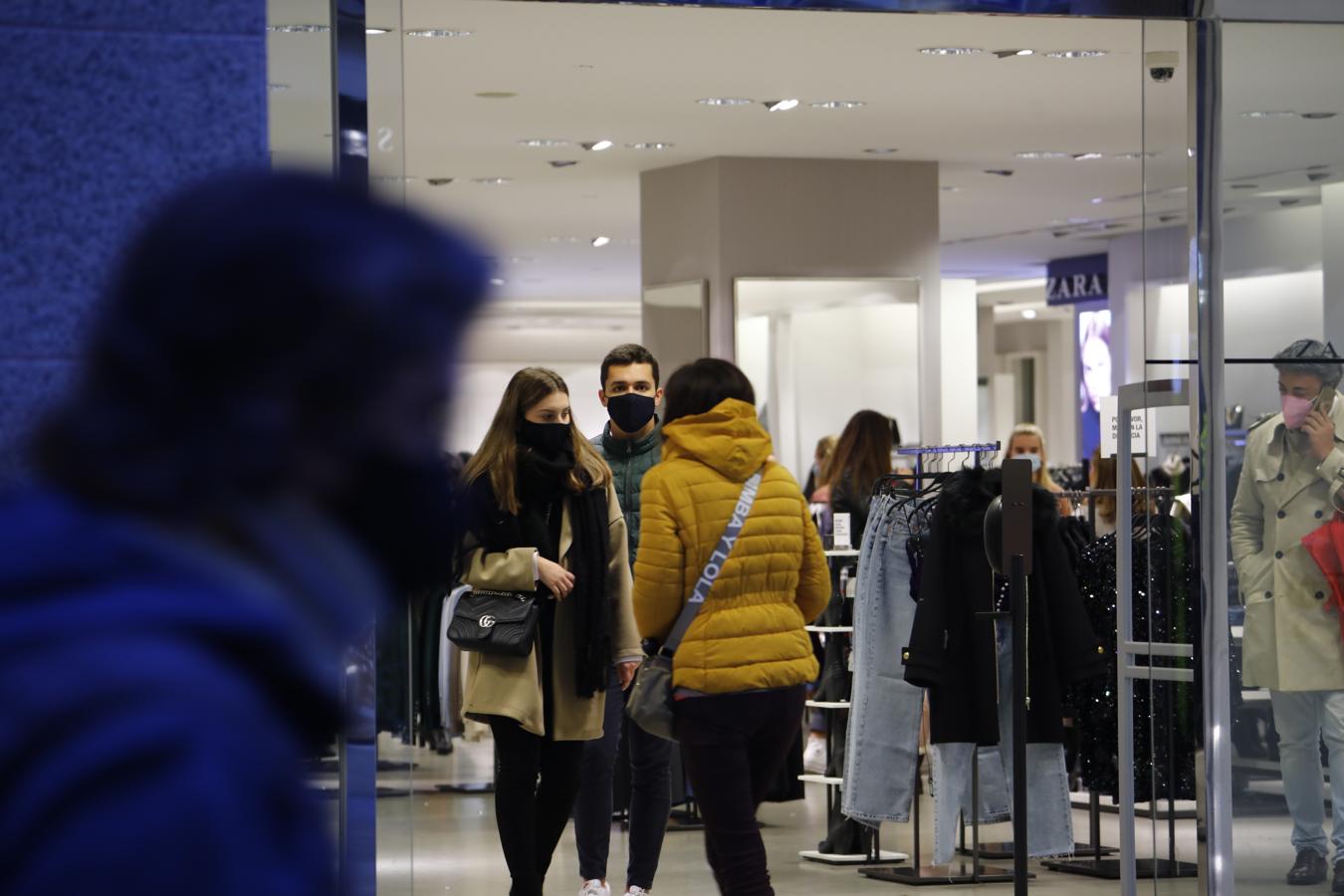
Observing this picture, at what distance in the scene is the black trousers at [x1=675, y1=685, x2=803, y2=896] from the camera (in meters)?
4.05

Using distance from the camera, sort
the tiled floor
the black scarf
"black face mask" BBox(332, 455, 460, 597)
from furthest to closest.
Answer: the black scarf
the tiled floor
"black face mask" BBox(332, 455, 460, 597)

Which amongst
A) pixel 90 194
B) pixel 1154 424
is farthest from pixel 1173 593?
pixel 90 194

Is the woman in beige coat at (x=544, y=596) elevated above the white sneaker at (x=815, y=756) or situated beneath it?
elevated above

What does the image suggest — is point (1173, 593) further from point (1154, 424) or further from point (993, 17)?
point (993, 17)

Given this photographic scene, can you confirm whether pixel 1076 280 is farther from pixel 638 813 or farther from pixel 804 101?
pixel 638 813

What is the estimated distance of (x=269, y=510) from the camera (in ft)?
2.60

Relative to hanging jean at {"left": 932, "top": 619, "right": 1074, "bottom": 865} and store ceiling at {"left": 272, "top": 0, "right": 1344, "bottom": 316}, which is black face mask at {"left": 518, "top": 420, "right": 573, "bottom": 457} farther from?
hanging jean at {"left": 932, "top": 619, "right": 1074, "bottom": 865}

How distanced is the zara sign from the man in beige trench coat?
1332cm

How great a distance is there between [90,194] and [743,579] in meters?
1.85

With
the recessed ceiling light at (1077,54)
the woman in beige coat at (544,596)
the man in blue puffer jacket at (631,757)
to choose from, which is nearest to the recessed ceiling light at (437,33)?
the recessed ceiling light at (1077,54)

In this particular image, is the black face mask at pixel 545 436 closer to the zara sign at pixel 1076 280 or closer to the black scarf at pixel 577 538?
the black scarf at pixel 577 538

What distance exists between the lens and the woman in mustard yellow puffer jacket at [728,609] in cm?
405

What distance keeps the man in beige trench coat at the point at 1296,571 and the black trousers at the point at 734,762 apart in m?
1.05

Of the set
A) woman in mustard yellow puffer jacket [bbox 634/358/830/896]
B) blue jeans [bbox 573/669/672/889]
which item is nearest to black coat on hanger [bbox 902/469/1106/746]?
blue jeans [bbox 573/669/672/889]
